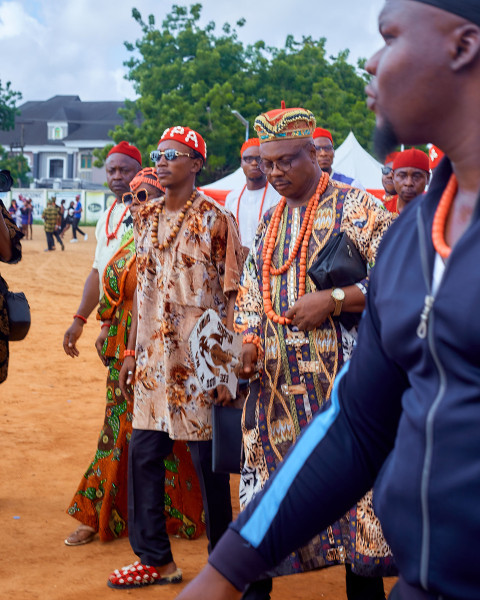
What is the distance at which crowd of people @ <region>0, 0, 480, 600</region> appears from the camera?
148 centimetres

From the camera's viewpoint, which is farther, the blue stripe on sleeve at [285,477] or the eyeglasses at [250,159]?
the eyeglasses at [250,159]

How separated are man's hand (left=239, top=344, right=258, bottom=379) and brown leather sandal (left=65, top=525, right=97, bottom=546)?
6.77ft

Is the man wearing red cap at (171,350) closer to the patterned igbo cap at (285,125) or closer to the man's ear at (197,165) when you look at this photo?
the man's ear at (197,165)

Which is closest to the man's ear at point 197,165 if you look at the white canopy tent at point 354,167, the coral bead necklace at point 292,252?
the coral bead necklace at point 292,252

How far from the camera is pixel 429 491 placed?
1.46 metres

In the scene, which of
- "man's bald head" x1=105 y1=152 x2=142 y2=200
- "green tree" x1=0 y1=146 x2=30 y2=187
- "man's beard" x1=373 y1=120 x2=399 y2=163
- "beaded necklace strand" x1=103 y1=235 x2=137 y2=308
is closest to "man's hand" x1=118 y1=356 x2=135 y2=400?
"beaded necklace strand" x1=103 y1=235 x2=137 y2=308

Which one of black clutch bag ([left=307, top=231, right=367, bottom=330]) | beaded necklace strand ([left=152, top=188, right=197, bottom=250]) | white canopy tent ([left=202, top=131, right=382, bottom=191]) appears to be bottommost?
black clutch bag ([left=307, top=231, right=367, bottom=330])

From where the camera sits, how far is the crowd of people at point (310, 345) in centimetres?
148

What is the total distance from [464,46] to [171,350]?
3337 mm

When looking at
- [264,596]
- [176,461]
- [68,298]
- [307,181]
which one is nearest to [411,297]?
[307,181]

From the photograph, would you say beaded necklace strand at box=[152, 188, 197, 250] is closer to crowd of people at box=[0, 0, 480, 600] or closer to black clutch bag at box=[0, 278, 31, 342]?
crowd of people at box=[0, 0, 480, 600]

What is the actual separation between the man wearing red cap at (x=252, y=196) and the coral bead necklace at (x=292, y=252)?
3.64 m

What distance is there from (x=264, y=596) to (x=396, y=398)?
2.60 meters

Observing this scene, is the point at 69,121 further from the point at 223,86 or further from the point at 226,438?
the point at 226,438
